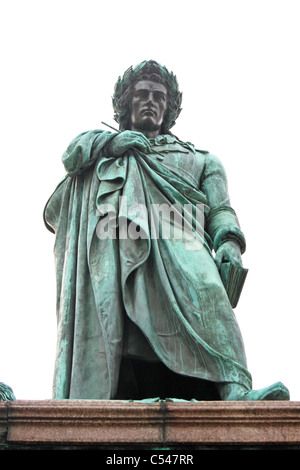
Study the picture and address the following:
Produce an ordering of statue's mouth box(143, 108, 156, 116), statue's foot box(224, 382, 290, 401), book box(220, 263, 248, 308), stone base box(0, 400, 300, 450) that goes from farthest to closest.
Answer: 1. statue's mouth box(143, 108, 156, 116)
2. book box(220, 263, 248, 308)
3. statue's foot box(224, 382, 290, 401)
4. stone base box(0, 400, 300, 450)

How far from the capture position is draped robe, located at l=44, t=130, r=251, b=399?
20.1 ft

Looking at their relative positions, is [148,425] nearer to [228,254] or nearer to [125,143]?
[228,254]

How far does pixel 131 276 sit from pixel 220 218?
132 cm

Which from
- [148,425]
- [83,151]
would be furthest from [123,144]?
[148,425]

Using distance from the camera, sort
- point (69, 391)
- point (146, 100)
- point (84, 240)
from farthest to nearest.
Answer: point (146, 100) < point (84, 240) < point (69, 391)

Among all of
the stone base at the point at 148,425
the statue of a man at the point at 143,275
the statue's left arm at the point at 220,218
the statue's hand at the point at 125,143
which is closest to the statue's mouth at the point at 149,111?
the statue of a man at the point at 143,275

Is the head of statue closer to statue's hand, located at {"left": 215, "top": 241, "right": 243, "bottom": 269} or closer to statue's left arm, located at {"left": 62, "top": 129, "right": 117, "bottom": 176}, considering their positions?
statue's left arm, located at {"left": 62, "top": 129, "right": 117, "bottom": 176}

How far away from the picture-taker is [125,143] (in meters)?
7.45

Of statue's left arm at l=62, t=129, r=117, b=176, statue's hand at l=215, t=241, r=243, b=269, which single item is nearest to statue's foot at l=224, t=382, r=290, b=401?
statue's hand at l=215, t=241, r=243, b=269

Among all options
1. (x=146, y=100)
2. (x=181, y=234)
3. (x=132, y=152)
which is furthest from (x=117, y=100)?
(x=181, y=234)

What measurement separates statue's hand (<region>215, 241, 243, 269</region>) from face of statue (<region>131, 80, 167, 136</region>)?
173 centimetres
